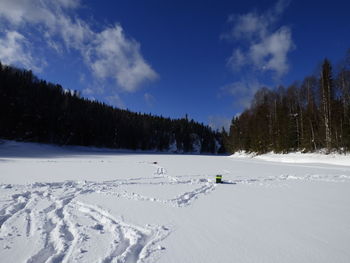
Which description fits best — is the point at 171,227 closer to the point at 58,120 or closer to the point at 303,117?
the point at 303,117

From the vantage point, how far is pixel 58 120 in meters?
49.6

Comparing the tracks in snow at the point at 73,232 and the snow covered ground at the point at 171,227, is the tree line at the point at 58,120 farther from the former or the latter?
the snow covered ground at the point at 171,227

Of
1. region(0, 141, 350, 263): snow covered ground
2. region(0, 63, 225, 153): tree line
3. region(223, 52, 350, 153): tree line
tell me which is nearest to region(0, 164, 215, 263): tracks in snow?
region(0, 141, 350, 263): snow covered ground

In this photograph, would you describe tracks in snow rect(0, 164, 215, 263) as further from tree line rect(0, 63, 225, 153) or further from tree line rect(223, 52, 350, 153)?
tree line rect(0, 63, 225, 153)

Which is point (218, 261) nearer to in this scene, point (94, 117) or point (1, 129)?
point (1, 129)

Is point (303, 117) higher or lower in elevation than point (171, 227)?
higher

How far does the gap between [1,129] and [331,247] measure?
53.8m

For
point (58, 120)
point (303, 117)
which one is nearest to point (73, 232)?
point (303, 117)

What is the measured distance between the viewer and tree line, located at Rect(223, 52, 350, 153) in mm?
20906

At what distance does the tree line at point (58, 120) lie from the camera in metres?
43.4

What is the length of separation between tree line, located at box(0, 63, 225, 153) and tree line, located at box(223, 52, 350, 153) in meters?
42.9

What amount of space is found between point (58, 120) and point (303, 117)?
54.8 m

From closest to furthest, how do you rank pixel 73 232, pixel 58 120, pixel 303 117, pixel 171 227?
1. pixel 73 232
2. pixel 171 227
3. pixel 303 117
4. pixel 58 120

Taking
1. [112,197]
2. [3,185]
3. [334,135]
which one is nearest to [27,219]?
[112,197]
